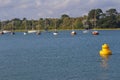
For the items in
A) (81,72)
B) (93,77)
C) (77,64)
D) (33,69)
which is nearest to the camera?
(93,77)

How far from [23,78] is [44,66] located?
35.9 ft

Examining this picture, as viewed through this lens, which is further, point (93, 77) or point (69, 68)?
point (69, 68)

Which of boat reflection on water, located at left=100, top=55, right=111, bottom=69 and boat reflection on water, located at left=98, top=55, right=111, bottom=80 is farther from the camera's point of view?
boat reflection on water, located at left=100, top=55, right=111, bottom=69

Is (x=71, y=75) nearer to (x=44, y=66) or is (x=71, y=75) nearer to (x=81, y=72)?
(x=81, y=72)

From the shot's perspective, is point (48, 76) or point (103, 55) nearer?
point (48, 76)

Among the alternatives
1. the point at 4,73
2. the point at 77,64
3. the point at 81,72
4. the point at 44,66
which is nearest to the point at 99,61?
the point at 77,64

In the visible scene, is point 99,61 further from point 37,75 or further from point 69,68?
point 37,75

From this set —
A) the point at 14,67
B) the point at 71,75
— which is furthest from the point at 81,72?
the point at 14,67

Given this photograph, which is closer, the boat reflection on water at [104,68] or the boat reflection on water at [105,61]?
the boat reflection on water at [104,68]

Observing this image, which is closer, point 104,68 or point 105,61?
point 104,68

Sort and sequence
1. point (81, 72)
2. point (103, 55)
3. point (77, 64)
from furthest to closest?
point (103, 55)
point (77, 64)
point (81, 72)

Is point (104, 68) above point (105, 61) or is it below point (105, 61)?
above

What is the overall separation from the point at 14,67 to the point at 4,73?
21.6ft

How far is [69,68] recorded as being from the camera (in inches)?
1996
